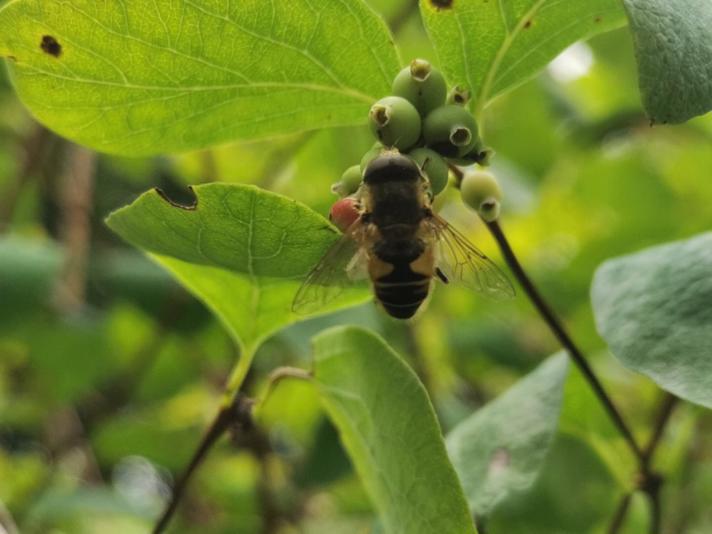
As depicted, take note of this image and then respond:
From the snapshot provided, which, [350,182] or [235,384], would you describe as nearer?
[350,182]

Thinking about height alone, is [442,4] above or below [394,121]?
above

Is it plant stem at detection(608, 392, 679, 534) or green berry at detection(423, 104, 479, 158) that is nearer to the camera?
green berry at detection(423, 104, 479, 158)

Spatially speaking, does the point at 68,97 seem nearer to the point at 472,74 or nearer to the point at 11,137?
the point at 472,74

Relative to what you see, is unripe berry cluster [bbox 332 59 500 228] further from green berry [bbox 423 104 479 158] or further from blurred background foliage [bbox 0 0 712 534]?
blurred background foliage [bbox 0 0 712 534]

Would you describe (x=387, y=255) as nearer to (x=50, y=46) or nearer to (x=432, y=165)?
(x=432, y=165)

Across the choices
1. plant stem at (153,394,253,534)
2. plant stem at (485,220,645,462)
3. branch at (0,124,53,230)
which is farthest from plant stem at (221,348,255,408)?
branch at (0,124,53,230)

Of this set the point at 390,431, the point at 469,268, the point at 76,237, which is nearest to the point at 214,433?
the point at 390,431
